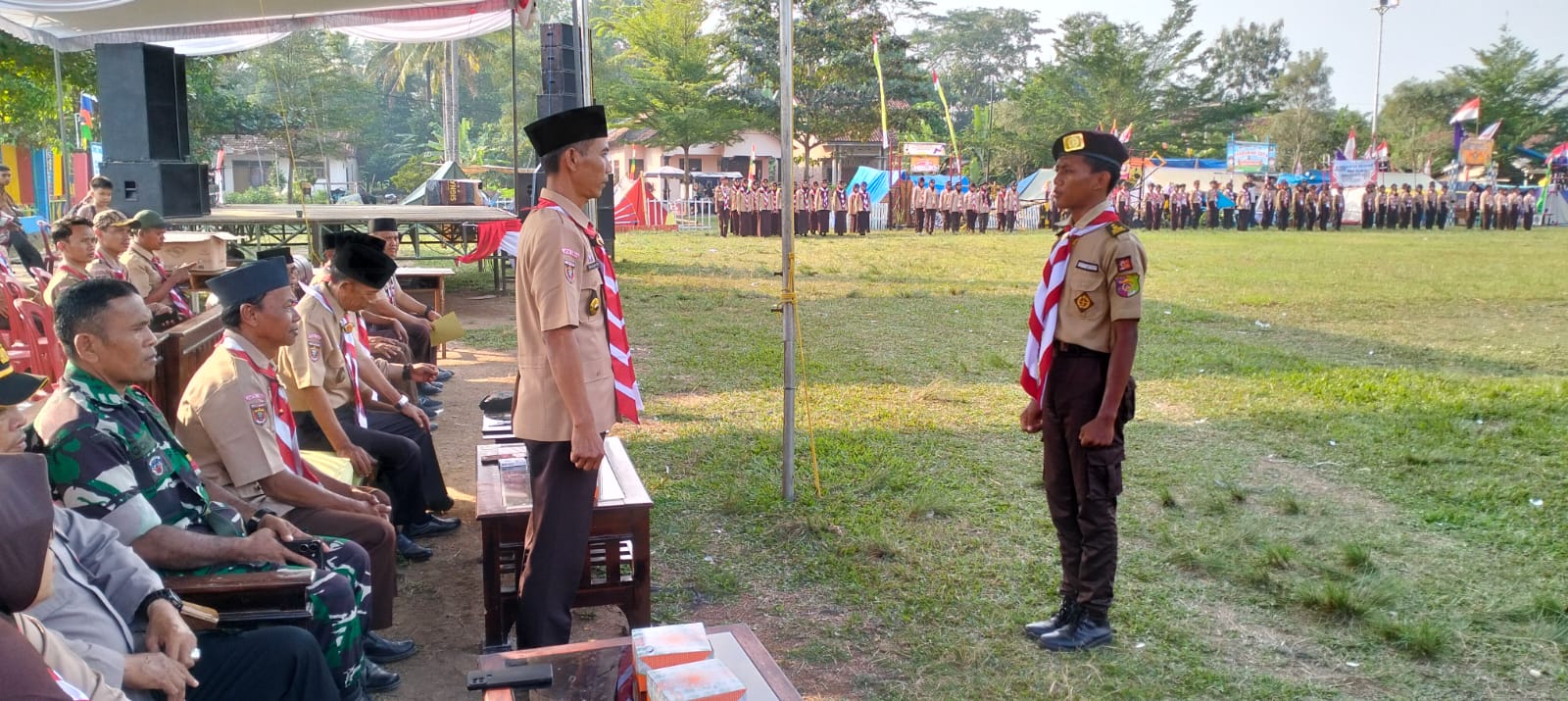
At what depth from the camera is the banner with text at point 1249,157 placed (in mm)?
41062

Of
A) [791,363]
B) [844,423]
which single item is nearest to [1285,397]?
[844,423]

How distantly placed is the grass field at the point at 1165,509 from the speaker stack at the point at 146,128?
3.80 m

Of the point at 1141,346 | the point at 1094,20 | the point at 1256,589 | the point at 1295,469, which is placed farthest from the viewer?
the point at 1094,20

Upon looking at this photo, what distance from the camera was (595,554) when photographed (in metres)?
3.57

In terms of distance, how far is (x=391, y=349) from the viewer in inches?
261

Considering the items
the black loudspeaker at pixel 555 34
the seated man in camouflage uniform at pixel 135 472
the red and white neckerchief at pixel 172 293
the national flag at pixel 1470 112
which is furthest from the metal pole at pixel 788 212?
the national flag at pixel 1470 112

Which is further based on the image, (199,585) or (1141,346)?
(1141,346)

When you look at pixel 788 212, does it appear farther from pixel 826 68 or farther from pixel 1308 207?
pixel 1308 207

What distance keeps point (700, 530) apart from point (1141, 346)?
6288mm

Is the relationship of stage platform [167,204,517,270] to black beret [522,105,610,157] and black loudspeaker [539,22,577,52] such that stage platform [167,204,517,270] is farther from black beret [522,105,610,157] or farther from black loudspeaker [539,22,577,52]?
black beret [522,105,610,157]

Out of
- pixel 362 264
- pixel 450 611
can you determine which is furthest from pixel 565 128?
pixel 362 264

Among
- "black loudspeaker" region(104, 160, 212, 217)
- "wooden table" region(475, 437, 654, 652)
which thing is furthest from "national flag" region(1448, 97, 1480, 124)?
"wooden table" region(475, 437, 654, 652)

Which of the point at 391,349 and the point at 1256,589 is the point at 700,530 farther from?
the point at 391,349

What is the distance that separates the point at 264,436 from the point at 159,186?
29.0 feet
